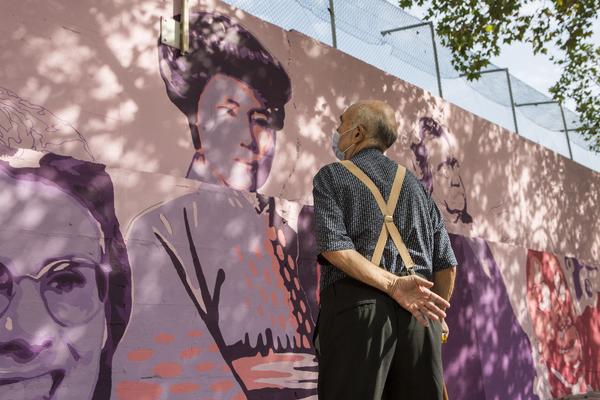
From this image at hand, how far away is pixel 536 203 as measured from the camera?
8.56m

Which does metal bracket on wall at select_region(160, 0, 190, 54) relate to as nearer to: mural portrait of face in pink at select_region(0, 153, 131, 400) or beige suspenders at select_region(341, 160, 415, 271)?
mural portrait of face in pink at select_region(0, 153, 131, 400)

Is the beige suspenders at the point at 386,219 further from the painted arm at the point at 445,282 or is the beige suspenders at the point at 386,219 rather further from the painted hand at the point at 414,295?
the painted arm at the point at 445,282

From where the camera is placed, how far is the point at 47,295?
11.0 ft

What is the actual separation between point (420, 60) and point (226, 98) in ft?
11.8

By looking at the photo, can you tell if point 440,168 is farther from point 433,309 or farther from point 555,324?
point 433,309

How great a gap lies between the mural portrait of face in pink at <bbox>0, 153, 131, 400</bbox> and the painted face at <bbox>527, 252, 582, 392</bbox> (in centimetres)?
550

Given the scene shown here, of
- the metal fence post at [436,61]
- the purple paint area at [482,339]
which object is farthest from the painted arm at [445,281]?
the metal fence post at [436,61]

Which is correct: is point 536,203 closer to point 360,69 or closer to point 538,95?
point 538,95

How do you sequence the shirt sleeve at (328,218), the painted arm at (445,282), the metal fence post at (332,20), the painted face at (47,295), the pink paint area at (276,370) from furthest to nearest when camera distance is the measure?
the metal fence post at (332,20) < the pink paint area at (276,370) < the painted face at (47,295) < the painted arm at (445,282) < the shirt sleeve at (328,218)

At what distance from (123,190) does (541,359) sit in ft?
18.5

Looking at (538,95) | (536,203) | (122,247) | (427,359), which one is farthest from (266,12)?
(538,95)

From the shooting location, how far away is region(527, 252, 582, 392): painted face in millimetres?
7824

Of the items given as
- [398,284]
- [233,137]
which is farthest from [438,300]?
[233,137]

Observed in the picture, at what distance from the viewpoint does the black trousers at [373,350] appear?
226 cm
